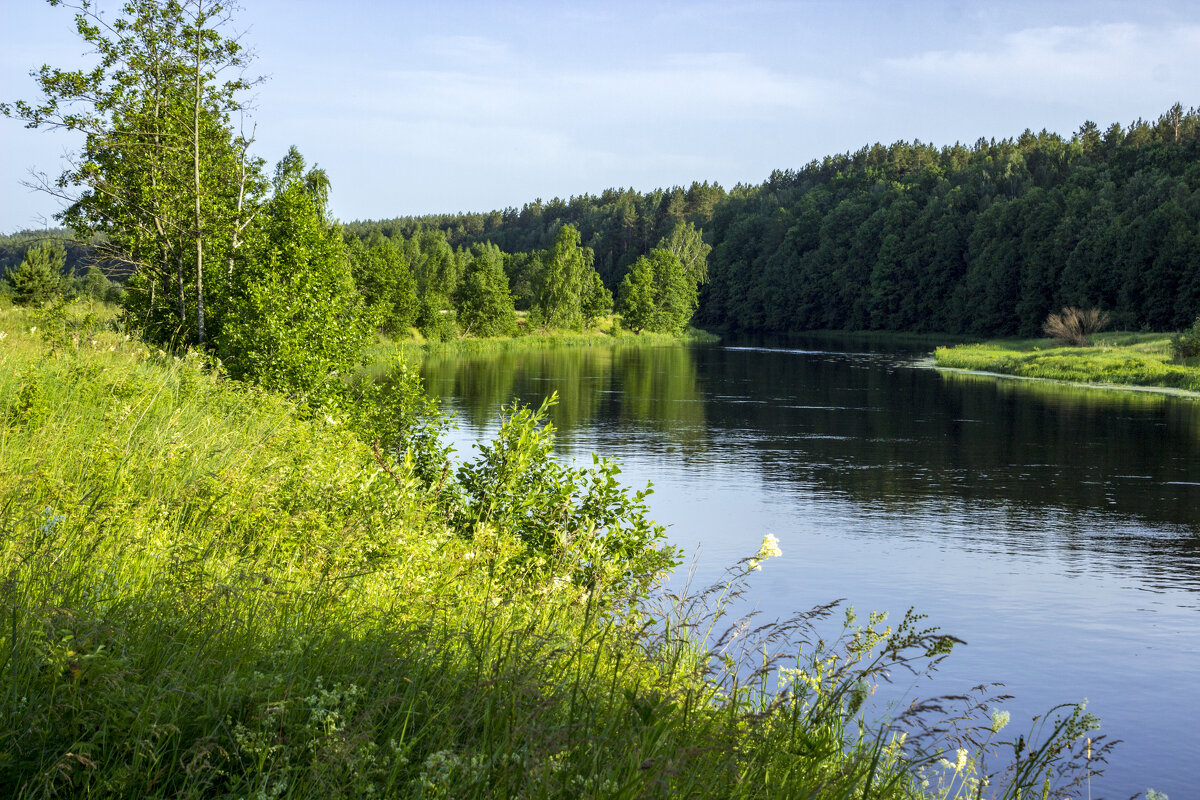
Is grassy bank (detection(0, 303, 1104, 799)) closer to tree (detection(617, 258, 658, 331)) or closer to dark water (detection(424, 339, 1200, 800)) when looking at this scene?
dark water (detection(424, 339, 1200, 800))

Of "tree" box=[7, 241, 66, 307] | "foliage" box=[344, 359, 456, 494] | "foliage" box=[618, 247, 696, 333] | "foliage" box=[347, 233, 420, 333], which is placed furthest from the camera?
"foliage" box=[618, 247, 696, 333]

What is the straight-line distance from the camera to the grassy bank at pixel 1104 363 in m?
45.2

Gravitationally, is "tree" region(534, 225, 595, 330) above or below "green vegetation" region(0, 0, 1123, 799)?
above

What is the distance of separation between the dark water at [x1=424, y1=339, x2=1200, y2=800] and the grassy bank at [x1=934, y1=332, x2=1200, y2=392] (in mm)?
4544

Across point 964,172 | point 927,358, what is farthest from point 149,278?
point 964,172

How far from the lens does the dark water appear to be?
1049 cm

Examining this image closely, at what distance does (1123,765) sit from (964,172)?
11790 cm

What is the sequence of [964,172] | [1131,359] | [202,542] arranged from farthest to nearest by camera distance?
[964,172] < [1131,359] < [202,542]

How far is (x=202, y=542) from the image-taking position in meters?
5.74

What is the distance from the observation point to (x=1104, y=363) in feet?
164

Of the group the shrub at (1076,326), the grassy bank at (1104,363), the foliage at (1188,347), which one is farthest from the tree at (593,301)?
the foliage at (1188,347)

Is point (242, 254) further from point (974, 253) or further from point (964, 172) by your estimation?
point (964, 172)

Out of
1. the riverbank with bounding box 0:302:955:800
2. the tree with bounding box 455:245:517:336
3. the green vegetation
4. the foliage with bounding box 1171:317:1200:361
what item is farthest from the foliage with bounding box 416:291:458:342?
the riverbank with bounding box 0:302:955:800

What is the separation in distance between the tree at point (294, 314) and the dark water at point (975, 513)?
6623mm
